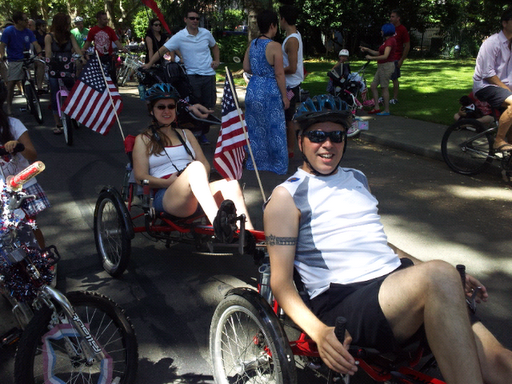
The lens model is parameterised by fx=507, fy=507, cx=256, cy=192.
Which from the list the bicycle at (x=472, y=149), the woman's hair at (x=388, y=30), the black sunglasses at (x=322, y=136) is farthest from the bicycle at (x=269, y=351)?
the woman's hair at (x=388, y=30)

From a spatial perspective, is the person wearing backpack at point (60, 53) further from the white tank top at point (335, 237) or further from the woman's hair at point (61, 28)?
the white tank top at point (335, 237)

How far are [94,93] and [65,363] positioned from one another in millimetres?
2978

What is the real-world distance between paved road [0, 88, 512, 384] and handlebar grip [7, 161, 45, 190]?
1.17 metres

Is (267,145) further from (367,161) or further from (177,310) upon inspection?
(177,310)

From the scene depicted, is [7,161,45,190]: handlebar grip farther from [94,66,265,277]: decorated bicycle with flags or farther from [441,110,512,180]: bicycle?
[441,110,512,180]: bicycle

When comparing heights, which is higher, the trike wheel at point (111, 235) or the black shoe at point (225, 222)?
the black shoe at point (225, 222)

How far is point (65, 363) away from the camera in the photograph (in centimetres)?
254

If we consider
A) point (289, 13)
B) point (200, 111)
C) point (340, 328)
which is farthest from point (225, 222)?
point (289, 13)

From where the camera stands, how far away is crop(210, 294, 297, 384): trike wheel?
2199 mm

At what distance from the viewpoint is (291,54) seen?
257 inches

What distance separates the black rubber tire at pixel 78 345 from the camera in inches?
91.2

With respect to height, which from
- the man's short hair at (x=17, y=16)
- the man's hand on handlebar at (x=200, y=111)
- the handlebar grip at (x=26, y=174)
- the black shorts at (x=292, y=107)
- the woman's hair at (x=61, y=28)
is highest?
the man's short hair at (x=17, y=16)

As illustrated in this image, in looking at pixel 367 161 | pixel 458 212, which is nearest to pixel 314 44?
pixel 367 161

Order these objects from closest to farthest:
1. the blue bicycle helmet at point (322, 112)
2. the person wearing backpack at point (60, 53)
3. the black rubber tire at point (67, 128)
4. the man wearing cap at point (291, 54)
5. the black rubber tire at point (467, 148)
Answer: the blue bicycle helmet at point (322, 112) → the black rubber tire at point (467, 148) → the man wearing cap at point (291, 54) → the black rubber tire at point (67, 128) → the person wearing backpack at point (60, 53)
